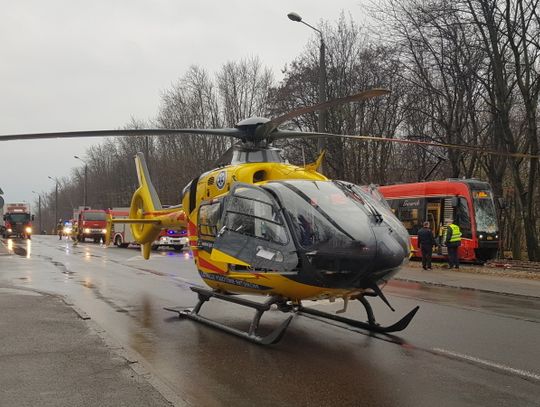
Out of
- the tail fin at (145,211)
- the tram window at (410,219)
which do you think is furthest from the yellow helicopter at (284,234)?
the tram window at (410,219)

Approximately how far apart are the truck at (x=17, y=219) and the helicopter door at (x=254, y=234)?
50.4 meters

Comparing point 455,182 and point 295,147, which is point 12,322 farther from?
point 295,147

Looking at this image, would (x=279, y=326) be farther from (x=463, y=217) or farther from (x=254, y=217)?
(x=463, y=217)

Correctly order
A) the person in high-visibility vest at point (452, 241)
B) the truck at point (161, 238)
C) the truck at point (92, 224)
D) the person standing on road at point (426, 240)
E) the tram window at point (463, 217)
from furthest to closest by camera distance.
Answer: the truck at point (92, 224)
the truck at point (161, 238)
the tram window at point (463, 217)
the person standing on road at point (426, 240)
the person in high-visibility vest at point (452, 241)

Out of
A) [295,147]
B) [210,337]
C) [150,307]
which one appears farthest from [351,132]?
[210,337]

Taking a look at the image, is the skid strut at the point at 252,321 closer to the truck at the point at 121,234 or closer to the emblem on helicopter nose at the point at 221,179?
the emblem on helicopter nose at the point at 221,179

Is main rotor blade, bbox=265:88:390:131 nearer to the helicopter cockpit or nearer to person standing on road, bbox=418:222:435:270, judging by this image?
the helicopter cockpit

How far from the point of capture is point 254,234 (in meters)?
7.40

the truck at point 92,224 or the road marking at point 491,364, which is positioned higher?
the truck at point 92,224

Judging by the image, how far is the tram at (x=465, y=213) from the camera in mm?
19844

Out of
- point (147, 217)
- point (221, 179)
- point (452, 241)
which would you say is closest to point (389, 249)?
point (221, 179)

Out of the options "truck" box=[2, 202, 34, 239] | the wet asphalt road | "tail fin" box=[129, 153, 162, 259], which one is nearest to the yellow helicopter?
the wet asphalt road

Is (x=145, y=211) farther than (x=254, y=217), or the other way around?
(x=145, y=211)

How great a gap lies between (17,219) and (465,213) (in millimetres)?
45505
